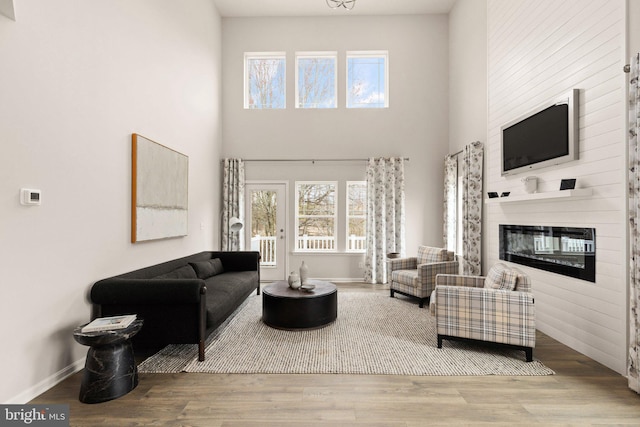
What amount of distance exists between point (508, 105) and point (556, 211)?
5.46 ft

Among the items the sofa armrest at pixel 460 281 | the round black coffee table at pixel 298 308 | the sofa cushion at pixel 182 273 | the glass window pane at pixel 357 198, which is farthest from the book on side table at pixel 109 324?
the glass window pane at pixel 357 198

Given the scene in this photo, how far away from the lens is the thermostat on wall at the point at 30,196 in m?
2.33

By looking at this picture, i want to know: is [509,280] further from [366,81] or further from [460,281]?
[366,81]

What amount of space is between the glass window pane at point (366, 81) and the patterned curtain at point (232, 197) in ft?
8.59

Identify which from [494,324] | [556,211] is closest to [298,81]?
[556,211]

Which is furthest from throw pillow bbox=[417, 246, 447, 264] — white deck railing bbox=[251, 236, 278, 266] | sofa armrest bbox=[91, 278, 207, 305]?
sofa armrest bbox=[91, 278, 207, 305]

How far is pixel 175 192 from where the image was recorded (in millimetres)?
4578

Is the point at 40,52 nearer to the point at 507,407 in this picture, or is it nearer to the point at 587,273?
the point at 507,407

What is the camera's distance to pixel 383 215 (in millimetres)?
6422

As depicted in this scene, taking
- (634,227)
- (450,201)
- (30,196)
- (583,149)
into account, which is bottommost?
(634,227)

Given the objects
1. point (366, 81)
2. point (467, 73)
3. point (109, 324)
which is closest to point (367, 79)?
point (366, 81)

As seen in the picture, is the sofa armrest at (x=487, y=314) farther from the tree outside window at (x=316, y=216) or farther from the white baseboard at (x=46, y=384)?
the tree outside window at (x=316, y=216)

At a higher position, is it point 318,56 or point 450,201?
point 318,56

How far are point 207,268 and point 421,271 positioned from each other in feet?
9.70
